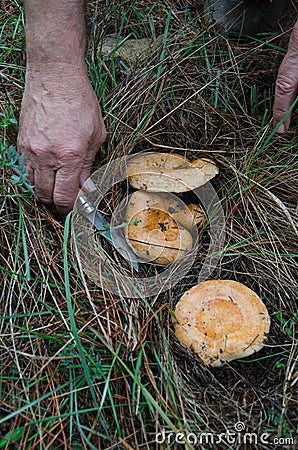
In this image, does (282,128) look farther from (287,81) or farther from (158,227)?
(158,227)

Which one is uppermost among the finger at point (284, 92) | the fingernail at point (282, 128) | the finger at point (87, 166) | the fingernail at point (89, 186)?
the finger at point (284, 92)

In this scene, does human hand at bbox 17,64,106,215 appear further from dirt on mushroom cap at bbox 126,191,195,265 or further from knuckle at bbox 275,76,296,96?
knuckle at bbox 275,76,296,96

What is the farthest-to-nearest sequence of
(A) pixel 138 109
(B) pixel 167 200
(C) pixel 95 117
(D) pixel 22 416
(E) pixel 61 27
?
(A) pixel 138 109
(B) pixel 167 200
(C) pixel 95 117
(E) pixel 61 27
(D) pixel 22 416

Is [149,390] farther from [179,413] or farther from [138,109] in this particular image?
[138,109]

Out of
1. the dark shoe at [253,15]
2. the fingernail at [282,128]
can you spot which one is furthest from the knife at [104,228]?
the dark shoe at [253,15]

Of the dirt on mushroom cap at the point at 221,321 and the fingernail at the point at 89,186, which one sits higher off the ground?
the fingernail at the point at 89,186

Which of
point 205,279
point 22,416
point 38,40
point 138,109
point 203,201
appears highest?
point 38,40

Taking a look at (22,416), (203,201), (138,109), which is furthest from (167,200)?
(22,416)

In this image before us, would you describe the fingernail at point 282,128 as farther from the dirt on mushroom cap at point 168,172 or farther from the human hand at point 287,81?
the dirt on mushroom cap at point 168,172
